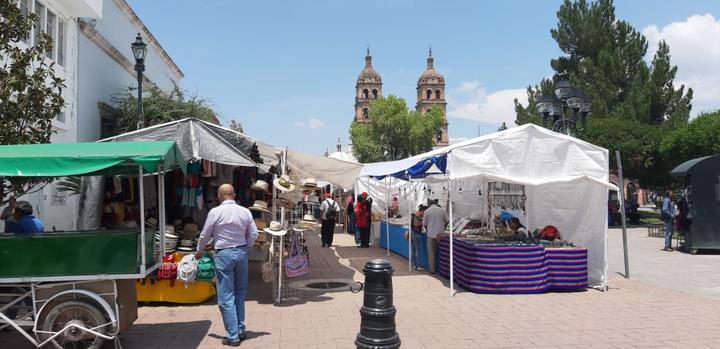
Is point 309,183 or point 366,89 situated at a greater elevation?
point 366,89

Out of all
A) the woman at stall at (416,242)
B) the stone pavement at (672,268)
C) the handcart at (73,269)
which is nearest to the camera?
the handcart at (73,269)

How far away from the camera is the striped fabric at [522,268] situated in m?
9.17

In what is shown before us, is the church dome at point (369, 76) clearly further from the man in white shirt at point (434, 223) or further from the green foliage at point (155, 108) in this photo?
the man in white shirt at point (434, 223)

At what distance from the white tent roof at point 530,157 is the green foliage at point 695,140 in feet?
61.1

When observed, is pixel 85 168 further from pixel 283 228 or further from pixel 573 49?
pixel 573 49

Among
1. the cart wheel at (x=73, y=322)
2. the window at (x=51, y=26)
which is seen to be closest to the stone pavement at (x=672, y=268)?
the cart wheel at (x=73, y=322)

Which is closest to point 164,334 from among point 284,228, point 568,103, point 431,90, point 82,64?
point 284,228

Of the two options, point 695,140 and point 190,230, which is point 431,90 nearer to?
point 695,140

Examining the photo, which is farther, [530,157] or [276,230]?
[530,157]

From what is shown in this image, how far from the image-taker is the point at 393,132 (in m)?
60.5

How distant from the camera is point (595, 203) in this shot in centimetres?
1005

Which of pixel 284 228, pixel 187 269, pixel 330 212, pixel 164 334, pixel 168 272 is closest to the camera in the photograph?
pixel 164 334

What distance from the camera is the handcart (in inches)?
215

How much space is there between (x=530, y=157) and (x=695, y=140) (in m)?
19.5
